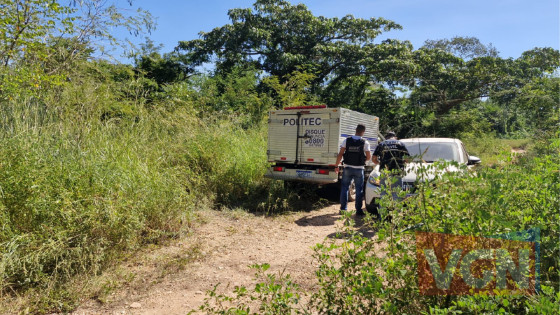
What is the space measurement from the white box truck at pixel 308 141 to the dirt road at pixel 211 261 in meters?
1.36

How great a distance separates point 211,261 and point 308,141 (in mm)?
4194

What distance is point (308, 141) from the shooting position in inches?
331

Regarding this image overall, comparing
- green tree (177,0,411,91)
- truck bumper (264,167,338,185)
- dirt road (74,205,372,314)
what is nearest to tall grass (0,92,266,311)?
dirt road (74,205,372,314)

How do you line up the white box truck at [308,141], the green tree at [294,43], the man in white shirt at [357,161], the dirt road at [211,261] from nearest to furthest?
1. the dirt road at [211,261]
2. the man in white shirt at [357,161]
3. the white box truck at [308,141]
4. the green tree at [294,43]

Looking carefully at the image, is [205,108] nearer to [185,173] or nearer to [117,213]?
[185,173]

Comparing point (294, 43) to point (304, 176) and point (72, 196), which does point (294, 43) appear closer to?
point (304, 176)

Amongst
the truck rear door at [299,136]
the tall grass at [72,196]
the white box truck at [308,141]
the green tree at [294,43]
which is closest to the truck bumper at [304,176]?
the white box truck at [308,141]

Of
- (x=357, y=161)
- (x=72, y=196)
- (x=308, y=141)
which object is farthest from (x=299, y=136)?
(x=72, y=196)

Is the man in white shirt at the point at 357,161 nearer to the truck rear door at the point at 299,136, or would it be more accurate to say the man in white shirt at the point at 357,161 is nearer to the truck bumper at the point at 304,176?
the truck bumper at the point at 304,176

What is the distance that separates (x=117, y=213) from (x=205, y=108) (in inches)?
366

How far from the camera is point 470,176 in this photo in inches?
99.9

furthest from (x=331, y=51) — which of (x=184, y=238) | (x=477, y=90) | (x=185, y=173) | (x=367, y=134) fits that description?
(x=184, y=238)

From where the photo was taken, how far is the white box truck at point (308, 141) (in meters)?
8.10

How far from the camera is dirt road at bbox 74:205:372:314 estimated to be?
3.83 m
